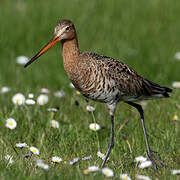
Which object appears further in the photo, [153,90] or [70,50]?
[153,90]

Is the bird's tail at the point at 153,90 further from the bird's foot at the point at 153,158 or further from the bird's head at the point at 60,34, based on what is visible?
the bird's head at the point at 60,34

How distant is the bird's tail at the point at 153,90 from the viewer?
5766 millimetres

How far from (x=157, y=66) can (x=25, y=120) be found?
3688 millimetres

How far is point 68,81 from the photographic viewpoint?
8383 mm

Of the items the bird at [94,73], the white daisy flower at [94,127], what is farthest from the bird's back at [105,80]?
the white daisy flower at [94,127]

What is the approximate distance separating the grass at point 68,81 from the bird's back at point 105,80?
559 millimetres

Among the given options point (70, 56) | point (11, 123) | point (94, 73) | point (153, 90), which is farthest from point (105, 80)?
point (11, 123)

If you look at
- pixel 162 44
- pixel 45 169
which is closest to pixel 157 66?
pixel 162 44

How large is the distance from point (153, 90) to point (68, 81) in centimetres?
284

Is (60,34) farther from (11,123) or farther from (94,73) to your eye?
(11,123)

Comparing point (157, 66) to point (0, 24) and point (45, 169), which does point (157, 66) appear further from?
point (45, 169)

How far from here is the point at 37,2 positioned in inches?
432

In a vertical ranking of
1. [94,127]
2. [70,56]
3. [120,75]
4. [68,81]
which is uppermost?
[68,81]

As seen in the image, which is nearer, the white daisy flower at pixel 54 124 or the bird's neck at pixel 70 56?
the bird's neck at pixel 70 56
